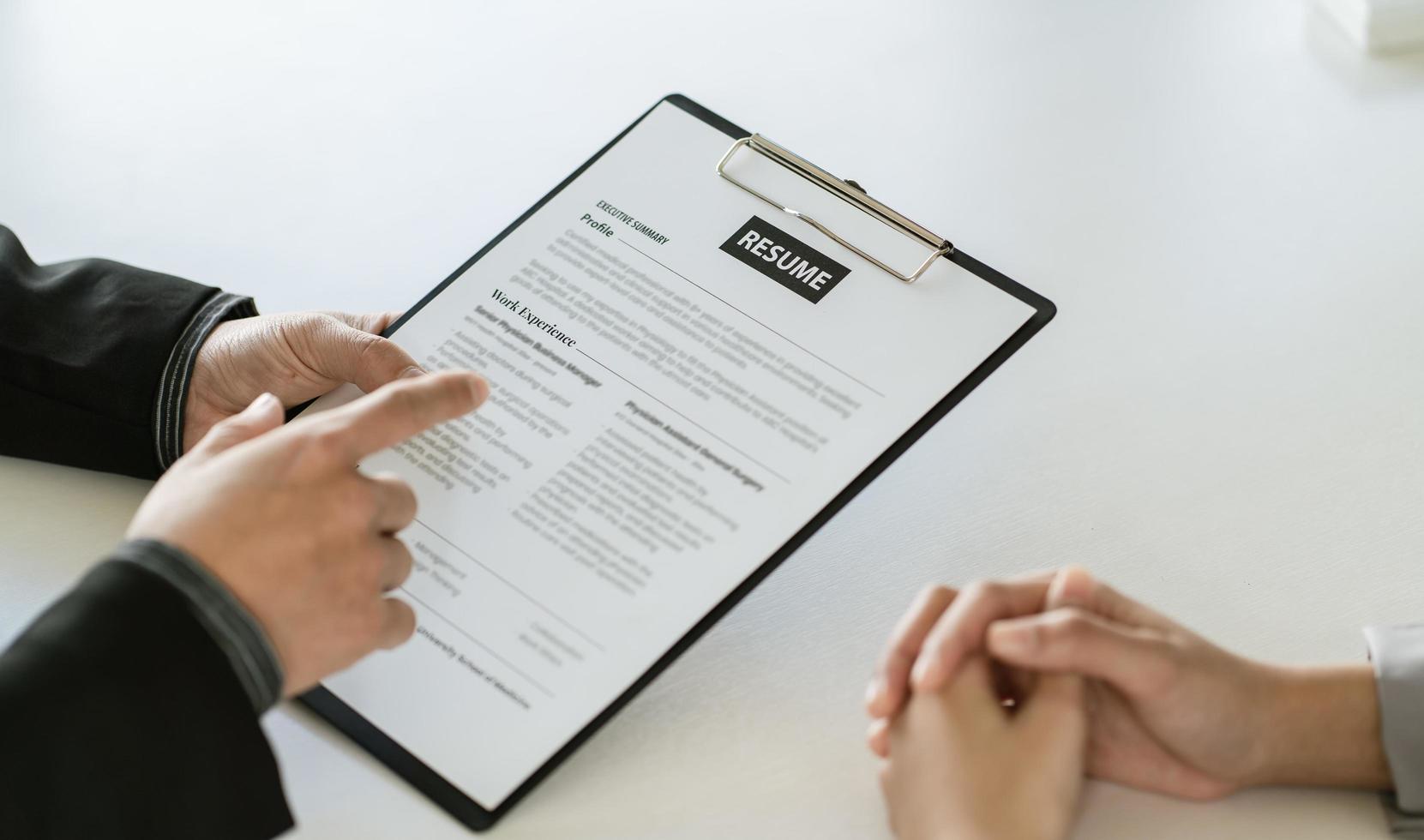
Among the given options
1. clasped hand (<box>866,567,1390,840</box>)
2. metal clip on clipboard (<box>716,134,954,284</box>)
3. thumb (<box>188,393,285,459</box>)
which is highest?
metal clip on clipboard (<box>716,134,954,284</box>)

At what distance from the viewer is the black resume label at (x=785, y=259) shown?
979 mm

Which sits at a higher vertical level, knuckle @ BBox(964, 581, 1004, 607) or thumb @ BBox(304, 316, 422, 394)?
knuckle @ BBox(964, 581, 1004, 607)

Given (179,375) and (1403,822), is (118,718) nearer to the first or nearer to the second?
(179,375)

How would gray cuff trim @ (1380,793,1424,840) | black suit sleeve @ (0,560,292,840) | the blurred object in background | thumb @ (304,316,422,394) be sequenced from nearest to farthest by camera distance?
black suit sleeve @ (0,560,292,840), gray cuff trim @ (1380,793,1424,840), thumb @ (304,316,422,394), the blurred object in background

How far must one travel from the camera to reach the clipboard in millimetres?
805

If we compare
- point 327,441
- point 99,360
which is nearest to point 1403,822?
point 327,441

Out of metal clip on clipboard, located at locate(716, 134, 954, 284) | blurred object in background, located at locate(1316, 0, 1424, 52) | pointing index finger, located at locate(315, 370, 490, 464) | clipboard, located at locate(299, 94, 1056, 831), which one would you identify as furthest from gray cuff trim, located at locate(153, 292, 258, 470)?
blurred object in background, located at locate(1316, 0, 1424, 52)

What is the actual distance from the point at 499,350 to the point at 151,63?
67 centimetres

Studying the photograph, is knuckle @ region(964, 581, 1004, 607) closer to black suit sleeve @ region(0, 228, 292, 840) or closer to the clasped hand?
the clasped hand

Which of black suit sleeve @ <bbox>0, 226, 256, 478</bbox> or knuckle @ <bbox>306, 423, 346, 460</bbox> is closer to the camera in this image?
knuckle @ <bbox>306, 423, 346, 460</bbox>

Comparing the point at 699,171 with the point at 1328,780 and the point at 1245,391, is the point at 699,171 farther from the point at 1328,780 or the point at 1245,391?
the point at 1328,780

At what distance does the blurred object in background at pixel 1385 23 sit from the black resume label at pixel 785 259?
653 millimetres

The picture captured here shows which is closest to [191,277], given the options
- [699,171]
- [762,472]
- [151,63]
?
[151,63]

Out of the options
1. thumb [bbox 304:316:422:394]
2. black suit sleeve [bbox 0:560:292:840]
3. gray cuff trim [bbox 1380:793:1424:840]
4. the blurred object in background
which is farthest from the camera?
the blurred object in background
